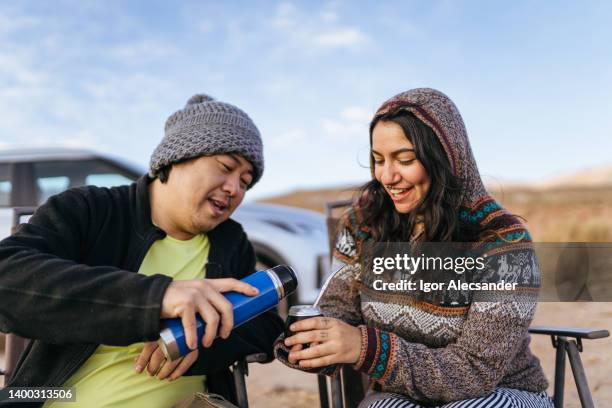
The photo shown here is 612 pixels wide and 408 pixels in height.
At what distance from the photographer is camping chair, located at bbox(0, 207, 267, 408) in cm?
203

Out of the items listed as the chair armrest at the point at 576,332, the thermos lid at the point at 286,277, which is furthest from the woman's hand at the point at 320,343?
the chair armrest at the point at 576,332

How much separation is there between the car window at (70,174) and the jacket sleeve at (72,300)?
13.2 ft

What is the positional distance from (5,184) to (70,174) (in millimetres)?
612

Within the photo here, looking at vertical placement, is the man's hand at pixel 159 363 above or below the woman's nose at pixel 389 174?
below

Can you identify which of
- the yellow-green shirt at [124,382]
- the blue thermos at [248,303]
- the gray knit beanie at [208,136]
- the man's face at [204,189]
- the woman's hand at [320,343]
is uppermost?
the gray knit beanie at [208,136]

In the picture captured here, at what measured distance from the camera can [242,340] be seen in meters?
1.99

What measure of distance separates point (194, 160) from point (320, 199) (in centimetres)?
3605

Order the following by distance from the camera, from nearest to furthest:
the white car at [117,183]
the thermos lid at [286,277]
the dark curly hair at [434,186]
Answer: the thermos lid at [286,277]
the dark curly hair at [434,186]
the white car at [117,183]

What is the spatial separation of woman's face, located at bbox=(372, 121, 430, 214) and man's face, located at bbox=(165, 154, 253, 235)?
482 millimetres

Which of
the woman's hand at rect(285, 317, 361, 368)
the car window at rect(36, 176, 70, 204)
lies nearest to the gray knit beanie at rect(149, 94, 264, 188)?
the woman's hand at rect(285, 317, 361, 368)

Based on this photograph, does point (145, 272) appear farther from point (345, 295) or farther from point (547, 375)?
point (547, 375)

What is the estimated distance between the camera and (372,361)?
173cm

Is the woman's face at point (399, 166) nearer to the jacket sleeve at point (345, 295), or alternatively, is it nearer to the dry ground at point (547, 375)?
the jacket sleeve at point (345, 295)

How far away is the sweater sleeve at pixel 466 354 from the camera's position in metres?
1.71
